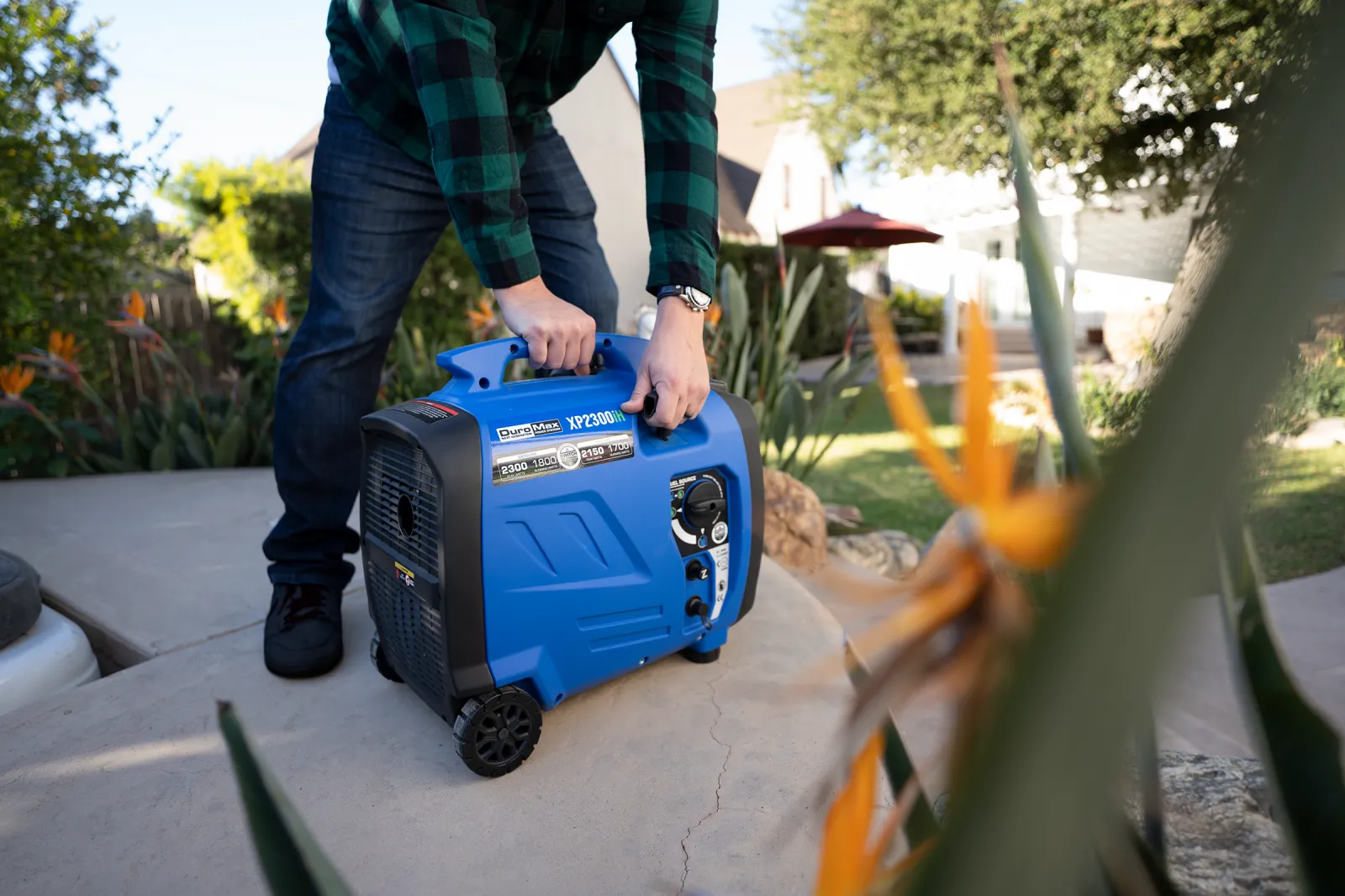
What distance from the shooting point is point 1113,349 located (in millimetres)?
283

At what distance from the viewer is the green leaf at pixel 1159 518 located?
0.11 m

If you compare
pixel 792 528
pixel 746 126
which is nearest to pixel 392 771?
pixel 792 528

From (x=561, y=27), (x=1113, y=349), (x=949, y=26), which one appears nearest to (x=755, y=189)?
(x=949, y=26)

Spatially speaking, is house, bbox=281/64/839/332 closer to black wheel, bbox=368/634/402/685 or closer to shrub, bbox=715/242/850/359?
shrub, bbox=715/242/850/359

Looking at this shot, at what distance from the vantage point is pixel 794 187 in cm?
2123

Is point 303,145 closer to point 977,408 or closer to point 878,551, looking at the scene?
point 878,551

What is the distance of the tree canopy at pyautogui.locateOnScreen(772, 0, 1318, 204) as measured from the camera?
24.6ft

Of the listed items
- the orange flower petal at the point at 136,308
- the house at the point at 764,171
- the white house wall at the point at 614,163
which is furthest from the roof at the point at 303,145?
the orange flower petal at the point at 136,308

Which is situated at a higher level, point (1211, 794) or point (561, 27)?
point (561, 27)

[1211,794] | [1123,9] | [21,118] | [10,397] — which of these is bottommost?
[1211,794]

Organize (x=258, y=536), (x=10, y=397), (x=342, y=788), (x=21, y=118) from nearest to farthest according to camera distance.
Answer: (x=342, y=788) → (x=258, y=536) → (x=10, y=397) → (x=21, y=118)

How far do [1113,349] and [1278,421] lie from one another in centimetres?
14

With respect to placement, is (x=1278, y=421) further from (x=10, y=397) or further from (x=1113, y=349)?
(x=10, y=397)

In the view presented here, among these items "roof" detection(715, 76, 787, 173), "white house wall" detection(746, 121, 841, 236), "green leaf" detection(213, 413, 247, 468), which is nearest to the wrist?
"green leaf" detection(213, 413, 247, 468)
